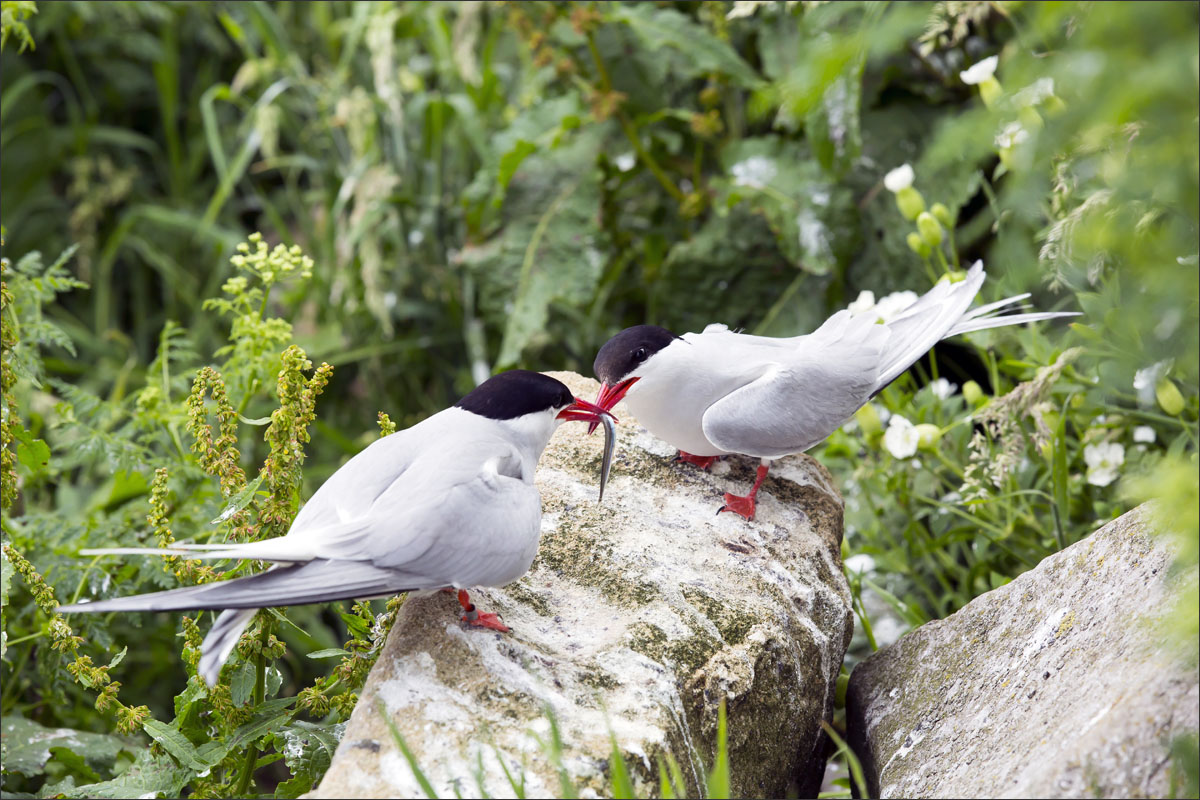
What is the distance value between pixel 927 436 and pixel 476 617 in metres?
1.69

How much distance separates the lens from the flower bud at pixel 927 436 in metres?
3.58

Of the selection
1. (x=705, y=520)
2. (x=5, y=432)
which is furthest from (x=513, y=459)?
Result: (x=5, y=432)

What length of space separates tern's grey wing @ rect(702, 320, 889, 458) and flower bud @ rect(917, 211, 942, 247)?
1.65ft

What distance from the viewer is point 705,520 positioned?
326cm

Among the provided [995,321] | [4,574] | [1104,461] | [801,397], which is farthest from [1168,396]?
[4,574]

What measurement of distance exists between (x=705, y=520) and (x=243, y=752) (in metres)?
1.39

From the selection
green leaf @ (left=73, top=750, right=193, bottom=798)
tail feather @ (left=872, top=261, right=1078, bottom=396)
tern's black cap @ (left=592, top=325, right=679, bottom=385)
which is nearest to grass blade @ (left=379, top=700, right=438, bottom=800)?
green leaf @ (left=73, top=750, right=193, bottom=798)

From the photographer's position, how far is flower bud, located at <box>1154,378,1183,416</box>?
327 cm

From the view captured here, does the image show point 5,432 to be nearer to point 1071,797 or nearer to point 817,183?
point 1071,797

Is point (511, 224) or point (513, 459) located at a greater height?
point (513, 459)

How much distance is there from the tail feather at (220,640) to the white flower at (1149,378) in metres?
2.25

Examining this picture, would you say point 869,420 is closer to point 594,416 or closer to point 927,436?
point 927,436

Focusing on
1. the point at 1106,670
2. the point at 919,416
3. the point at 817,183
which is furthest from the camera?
the point at 817,183

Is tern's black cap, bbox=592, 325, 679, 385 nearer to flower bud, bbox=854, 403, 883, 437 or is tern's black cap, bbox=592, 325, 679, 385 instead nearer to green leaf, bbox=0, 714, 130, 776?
flower bud, bbox=854, 403, 883, 437
